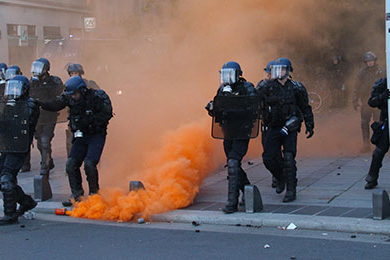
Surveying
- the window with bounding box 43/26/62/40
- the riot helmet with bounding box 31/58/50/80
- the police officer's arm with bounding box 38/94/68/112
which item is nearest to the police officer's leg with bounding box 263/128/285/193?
the police officer's arm with bounding box 38/94/68/112

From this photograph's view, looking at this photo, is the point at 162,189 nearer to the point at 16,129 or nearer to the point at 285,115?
the point at 285,115

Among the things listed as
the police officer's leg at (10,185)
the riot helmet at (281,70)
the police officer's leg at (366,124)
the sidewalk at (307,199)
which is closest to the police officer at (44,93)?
the sidewalk at (307,199)

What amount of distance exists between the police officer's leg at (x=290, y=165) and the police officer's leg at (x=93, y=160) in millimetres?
2232

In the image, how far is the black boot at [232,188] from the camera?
6.44m

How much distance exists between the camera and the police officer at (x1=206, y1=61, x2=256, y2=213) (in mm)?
6457

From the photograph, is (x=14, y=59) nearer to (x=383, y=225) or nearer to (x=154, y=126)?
(x=154, y=126)

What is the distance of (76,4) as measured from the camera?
49.1ft

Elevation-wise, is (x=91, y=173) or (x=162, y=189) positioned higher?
(x=91, y=173)

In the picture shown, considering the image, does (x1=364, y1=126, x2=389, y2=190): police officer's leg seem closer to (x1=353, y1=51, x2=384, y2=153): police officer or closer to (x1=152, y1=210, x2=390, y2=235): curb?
(x1=152, y1=210, x2=390, y2=235): curb

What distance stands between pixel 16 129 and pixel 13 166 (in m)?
0.42

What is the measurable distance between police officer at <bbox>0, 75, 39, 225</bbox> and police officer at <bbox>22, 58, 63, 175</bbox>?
1993 millimetres

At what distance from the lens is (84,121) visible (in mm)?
6938

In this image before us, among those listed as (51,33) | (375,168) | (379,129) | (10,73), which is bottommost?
(375,168)

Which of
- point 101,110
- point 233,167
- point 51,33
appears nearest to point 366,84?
point 233,167
